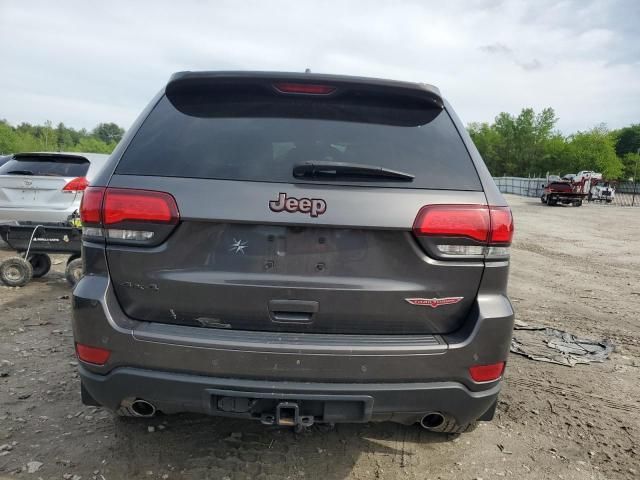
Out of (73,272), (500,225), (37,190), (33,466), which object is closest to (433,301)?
(500,225)

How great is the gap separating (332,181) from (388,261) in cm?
42

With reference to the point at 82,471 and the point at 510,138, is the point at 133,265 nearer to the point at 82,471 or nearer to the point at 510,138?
the point at 82,471

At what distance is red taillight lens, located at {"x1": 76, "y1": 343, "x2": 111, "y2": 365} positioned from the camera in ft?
6.77

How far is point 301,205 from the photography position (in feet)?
6.53

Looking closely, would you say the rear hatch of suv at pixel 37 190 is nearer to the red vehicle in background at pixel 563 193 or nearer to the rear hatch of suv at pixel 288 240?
the rear hatch of suv at pixel 288 240

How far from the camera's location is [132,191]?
6.66 ft

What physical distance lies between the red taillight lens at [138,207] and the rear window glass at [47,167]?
564cm

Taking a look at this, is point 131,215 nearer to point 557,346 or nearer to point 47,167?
point 557,346

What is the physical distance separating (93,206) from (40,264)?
6.08m

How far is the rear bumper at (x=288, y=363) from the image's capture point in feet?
6.50

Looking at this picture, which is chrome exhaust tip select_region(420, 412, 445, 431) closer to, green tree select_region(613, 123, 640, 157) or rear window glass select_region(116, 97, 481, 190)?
rear window glass select_region(116, 97, 481, 190)

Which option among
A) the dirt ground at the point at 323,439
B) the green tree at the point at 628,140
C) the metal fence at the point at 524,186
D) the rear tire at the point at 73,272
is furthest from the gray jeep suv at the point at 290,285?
the green tree at the point at 628,140

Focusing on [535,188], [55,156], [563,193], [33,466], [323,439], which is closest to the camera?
[33,466]

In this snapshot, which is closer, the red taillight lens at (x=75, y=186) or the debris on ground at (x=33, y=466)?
the debris on ground at (x=33, y=466)
